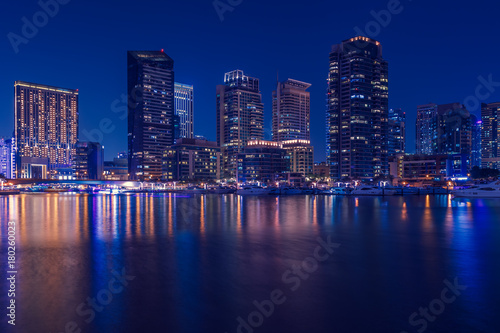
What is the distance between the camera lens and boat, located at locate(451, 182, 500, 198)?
98.1 m

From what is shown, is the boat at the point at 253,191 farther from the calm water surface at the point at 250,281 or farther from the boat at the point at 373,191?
the calm water surface at the point at 250,281

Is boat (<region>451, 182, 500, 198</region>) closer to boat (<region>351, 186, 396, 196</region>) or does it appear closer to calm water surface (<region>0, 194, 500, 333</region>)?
boat (<region>351, 186, 396, 196</region>)

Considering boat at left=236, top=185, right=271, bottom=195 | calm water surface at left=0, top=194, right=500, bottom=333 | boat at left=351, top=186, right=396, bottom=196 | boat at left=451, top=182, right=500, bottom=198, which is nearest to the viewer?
calm water surface at left=0, top=194, right=500, bottom=333

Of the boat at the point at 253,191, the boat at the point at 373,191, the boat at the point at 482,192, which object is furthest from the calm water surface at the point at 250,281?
the boat at the point at 253,191

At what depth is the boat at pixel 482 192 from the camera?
9812 centimetres

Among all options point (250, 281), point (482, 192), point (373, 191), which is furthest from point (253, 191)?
point (250, 281)

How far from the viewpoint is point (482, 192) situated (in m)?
100

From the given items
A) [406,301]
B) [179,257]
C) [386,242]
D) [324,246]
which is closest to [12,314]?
[179,257]

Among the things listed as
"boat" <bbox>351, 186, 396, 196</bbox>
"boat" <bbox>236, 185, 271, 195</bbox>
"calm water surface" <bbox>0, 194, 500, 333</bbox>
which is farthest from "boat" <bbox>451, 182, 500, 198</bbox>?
"calm water surface" <bbox>0, 194, 500, 333</bbox>

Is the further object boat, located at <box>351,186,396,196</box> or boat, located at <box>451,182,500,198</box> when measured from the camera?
boat, located at <box>351,186,396,196</box>

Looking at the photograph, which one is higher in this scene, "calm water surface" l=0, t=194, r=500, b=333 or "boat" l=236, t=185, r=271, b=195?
"calm water surface" l=0, t=194, r=500, b=333

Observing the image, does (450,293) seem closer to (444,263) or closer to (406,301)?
(406,301)

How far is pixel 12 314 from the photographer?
46.3 feet

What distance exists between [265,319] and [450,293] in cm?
888
